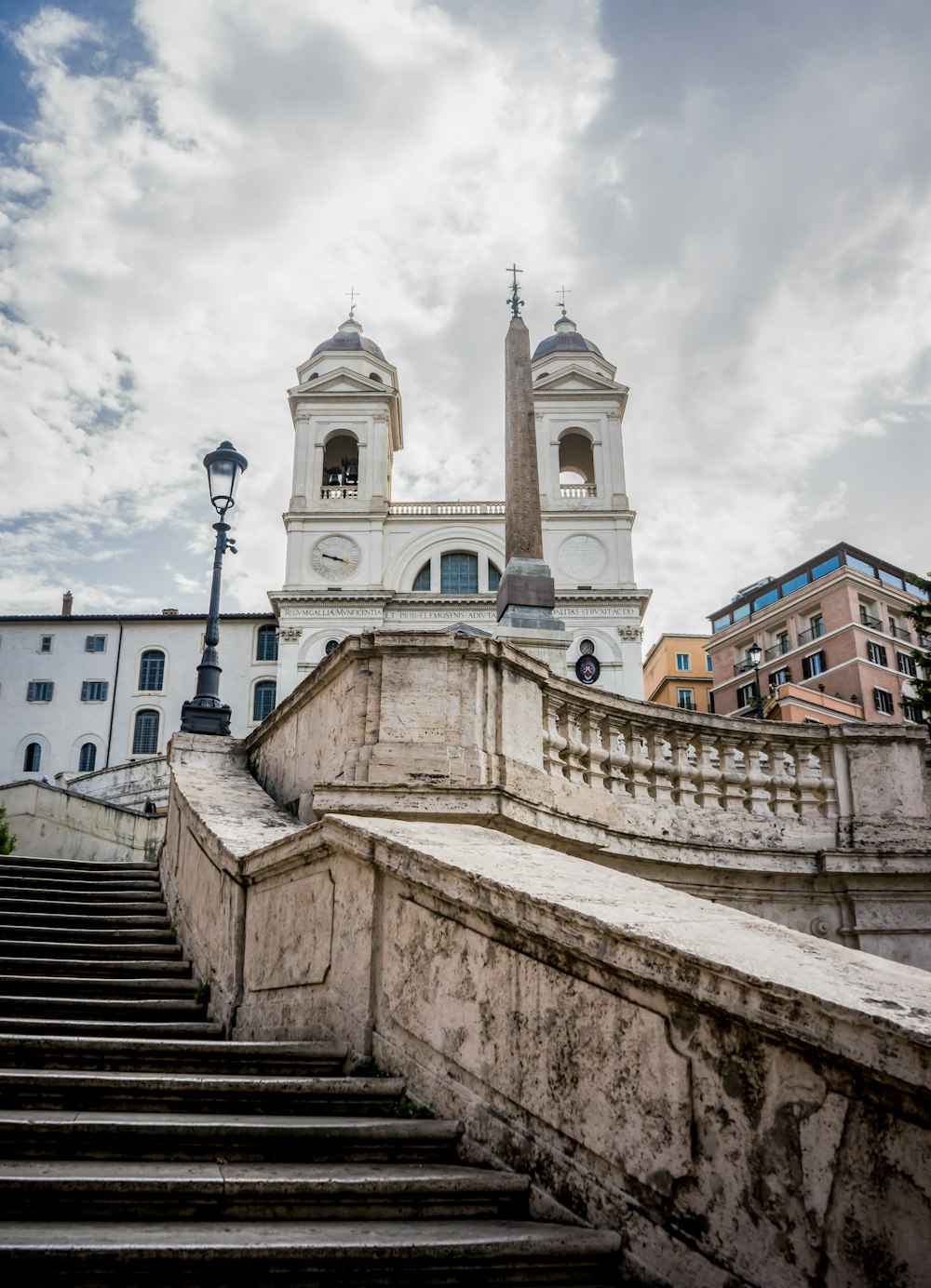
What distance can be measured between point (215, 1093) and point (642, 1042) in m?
1.77

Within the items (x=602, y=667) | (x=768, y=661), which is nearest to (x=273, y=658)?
(x=602, y=667)

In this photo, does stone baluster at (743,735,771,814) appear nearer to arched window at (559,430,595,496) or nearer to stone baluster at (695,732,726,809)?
stone baluster at (695,732,726,809)

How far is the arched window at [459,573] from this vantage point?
46.9 meters

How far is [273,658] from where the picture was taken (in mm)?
51031

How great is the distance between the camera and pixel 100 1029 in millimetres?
4754

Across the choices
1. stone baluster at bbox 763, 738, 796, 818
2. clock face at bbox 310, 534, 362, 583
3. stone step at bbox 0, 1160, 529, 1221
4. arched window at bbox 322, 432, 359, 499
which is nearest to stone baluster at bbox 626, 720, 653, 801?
stone baluster at bbox 763, 738, 796, 818

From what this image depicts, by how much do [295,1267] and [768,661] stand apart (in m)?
62.7

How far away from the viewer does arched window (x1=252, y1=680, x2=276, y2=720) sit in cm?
5022

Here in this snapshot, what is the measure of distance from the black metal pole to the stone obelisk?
3.01m

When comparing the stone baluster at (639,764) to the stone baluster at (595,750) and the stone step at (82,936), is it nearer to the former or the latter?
the stone baluster at (595,750)

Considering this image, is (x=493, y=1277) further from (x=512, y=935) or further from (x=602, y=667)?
(x=602, y=667)

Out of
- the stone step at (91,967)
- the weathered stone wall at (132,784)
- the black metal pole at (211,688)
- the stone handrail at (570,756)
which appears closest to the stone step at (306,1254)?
the stone handrail at (570,756)

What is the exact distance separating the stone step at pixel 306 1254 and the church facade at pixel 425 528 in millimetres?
40125

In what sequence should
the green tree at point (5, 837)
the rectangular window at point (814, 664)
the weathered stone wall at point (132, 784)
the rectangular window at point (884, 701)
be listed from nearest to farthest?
the green tree at point (5, 837) < the weathered stone wall at point (132, 784) < the rectangular window at point (884, 701) < the rectangular window at point (814, 664)
